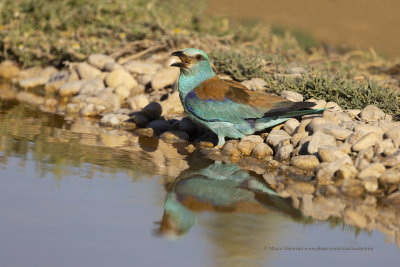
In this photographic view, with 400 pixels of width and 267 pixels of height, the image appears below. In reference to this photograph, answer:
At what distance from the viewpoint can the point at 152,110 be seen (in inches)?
308

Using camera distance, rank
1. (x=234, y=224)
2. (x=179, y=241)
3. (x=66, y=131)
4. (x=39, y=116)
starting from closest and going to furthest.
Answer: (x=179, y=241)
(x=234, y=224)
(x=66, y=131)
(x=39, y=116)

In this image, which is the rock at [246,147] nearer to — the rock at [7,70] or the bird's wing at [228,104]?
the bird's wing at [228,104]

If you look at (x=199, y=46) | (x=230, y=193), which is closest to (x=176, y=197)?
(x=230, y=193)

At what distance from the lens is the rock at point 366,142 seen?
5.57 metres

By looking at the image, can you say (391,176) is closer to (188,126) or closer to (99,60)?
(188,126)

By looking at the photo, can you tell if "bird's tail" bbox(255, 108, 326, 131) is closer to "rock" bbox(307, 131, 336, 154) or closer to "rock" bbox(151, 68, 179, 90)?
"rock" bbox(307, 131, 336, 154)

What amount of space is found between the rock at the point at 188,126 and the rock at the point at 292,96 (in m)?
1.07

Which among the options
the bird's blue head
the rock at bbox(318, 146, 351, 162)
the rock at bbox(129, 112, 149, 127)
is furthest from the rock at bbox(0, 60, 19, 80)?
the rock at bbox(318, 146, 351, 162)

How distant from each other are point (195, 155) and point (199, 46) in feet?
12.6

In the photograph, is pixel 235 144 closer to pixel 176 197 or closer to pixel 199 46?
pixel 176 197

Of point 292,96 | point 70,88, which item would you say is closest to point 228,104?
point 292,96

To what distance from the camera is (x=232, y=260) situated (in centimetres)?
377

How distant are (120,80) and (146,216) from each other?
4992 mm

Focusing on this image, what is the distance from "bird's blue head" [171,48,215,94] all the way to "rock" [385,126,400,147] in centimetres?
195
